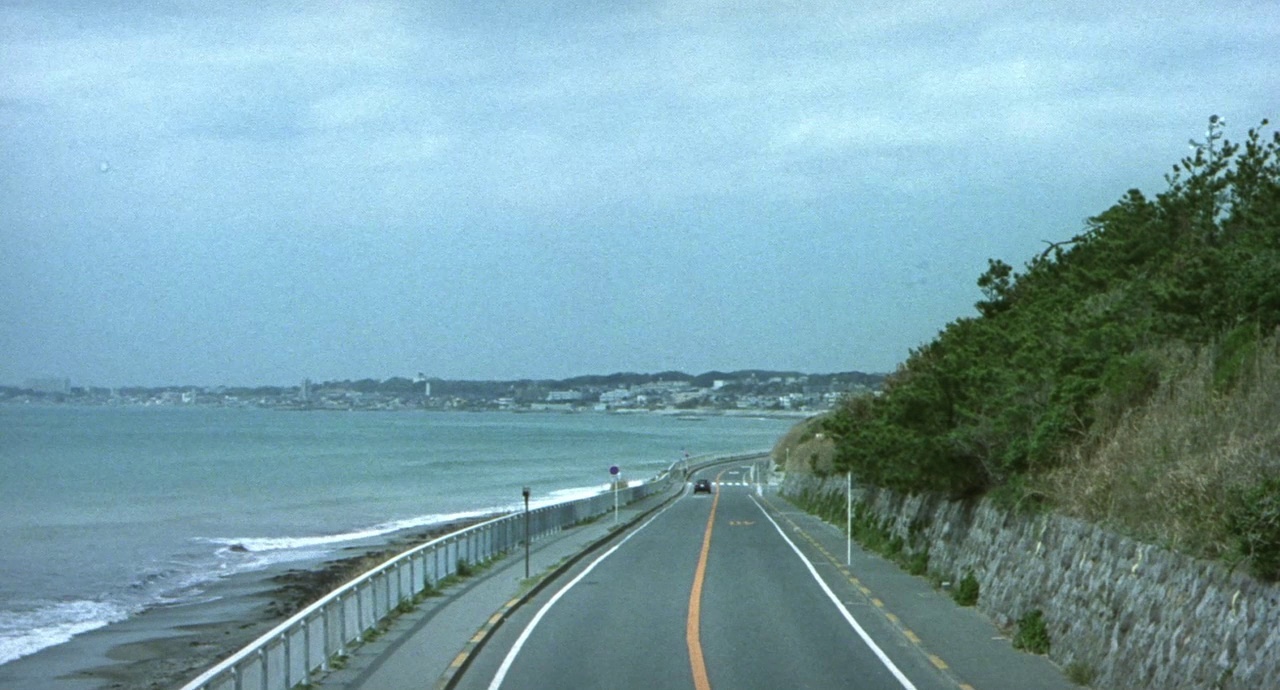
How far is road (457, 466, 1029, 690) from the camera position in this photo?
15.9 metres

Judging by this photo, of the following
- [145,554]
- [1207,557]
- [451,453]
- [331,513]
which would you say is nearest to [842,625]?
[1207,557]

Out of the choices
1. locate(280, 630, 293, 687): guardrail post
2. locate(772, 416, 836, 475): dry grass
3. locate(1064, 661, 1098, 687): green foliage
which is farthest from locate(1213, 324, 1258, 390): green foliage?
locate(772, 416, 836, 475): dry grass

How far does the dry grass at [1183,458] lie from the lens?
1286cm

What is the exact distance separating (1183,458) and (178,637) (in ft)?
77.0

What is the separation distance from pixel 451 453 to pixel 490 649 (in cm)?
14268

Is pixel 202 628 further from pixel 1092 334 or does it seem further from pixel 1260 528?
pixel 1260 528

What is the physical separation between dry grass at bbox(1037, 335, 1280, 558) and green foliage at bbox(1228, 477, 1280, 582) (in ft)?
1.18

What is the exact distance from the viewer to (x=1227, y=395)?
16141 millimetres

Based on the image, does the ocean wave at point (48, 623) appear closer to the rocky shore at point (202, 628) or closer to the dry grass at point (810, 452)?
the rocky shore at point (202, 628)

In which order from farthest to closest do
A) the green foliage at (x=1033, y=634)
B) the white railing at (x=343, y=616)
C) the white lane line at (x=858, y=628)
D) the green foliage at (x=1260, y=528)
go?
the green foliage at (x=1033, y=634)
the white lane line at (x=858, y=628)
the white railing at (x=343, y=616)
the green foliage at (x=1260, y=528)

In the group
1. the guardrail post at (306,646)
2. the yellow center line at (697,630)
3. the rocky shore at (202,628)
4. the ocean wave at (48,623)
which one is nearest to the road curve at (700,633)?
the yellow center line at (697,630)

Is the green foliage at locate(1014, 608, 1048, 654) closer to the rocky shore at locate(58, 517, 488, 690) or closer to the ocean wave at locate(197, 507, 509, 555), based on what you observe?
the rocky shore at locate(58, 517, 488, 690)

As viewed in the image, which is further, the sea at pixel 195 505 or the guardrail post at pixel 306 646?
the sea at pixel 195 505

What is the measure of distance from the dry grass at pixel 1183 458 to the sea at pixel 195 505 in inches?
921
